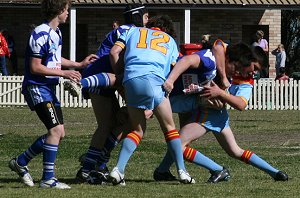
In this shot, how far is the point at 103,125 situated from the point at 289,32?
123 feet

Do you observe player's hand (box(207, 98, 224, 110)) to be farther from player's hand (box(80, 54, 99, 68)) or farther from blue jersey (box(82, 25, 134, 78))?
player's hand (box(80, 54, 99, 68))

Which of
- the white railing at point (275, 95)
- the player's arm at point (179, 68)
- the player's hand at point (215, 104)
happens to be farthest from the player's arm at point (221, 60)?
the white railing at point (275, 95)

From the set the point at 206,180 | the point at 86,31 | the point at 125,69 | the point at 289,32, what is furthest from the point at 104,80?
the point at 289,32

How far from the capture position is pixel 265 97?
30.9 m

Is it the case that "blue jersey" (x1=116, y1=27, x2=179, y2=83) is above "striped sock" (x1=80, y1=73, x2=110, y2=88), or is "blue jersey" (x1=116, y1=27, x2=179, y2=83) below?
above

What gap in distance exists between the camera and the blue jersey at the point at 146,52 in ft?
34.4

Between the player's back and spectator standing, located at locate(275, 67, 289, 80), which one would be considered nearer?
the player's back

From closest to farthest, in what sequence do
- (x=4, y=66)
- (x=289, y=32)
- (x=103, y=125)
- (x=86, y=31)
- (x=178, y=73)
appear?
(x=178, y=73)
(x=103, y=125)
(x=4, y=66)
(x=86, y=31)
(x=289, y=32)

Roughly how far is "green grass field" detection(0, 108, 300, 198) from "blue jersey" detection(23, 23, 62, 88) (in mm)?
1074

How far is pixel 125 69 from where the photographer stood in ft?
34.7

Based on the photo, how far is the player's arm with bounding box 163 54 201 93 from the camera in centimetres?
1051

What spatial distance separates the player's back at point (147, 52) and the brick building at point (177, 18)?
938 inches

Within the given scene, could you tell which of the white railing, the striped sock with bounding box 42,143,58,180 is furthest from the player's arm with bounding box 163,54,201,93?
the white railing

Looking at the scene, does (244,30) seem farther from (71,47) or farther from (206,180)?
(206,180)
